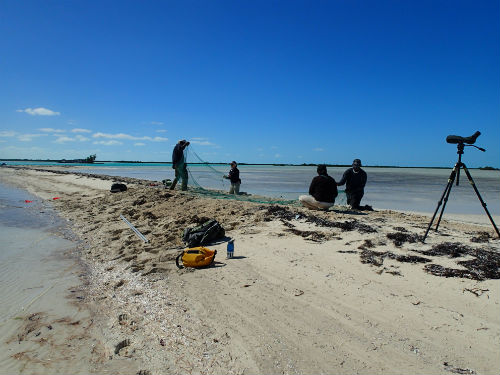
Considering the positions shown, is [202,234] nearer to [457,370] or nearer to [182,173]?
[457,370]

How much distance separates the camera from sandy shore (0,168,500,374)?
2814 millimetres

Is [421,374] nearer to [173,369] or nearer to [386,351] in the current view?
[386,351]

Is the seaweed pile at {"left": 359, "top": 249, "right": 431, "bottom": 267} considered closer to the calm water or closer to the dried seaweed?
the dried seaweed

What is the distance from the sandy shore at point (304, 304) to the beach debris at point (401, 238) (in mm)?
42

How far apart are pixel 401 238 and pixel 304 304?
3219 mm

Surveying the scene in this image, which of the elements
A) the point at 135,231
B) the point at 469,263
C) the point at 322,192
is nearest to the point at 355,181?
the point at 322,192

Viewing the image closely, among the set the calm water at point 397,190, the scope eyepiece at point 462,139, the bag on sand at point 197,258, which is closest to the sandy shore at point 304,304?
the bag on sand at point 197,258

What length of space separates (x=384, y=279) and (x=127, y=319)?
3.54 metres

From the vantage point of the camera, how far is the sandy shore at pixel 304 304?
2814 mm

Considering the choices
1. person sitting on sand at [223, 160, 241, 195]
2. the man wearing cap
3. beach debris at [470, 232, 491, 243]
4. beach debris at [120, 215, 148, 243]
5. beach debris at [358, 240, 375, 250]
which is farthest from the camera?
person sitting on sand at [223, 160, 241, 195]

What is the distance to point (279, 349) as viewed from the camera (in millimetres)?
2932

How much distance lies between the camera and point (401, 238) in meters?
5.91

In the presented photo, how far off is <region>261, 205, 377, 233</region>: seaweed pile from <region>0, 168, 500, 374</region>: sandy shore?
0.07 meters

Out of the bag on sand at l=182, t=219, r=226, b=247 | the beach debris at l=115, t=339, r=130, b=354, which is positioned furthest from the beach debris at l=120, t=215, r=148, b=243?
the beach debris at l=115, t=339, r=130, b=354
